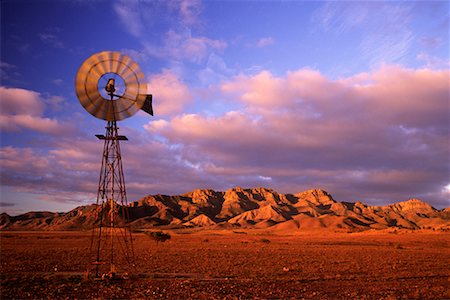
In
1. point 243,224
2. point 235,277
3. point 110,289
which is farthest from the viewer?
point 243,224

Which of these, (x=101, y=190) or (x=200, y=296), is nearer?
(x=200, y=296)

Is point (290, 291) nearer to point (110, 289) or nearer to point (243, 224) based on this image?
point (110, 289)

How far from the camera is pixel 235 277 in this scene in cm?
2216

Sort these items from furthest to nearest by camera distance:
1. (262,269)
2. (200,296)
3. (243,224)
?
(243,224) < (262,269) < (200,296)

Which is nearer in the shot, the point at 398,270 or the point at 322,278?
the point at 322,278

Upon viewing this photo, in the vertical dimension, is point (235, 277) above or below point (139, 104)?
below

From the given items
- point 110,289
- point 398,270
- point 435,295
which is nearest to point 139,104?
point 110,289

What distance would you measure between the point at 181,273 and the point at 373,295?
1185cm

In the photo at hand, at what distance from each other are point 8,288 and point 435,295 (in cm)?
2060

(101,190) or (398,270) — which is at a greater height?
(101,190)

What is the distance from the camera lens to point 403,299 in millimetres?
16344

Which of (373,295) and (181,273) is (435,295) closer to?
(373,295)

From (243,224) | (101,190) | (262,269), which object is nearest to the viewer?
(101,190)

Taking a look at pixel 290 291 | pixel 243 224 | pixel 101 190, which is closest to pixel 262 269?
pixel 290 291
